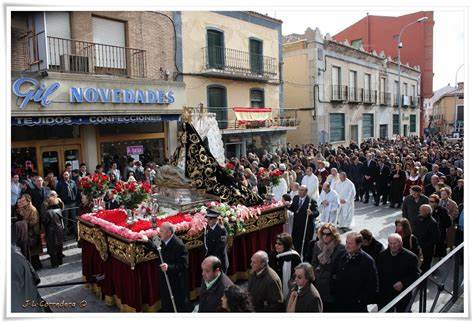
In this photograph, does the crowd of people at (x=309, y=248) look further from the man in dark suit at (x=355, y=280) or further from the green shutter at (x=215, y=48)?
the green shutter at (x=215, y=48)

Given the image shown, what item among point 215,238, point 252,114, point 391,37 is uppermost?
point 391,37

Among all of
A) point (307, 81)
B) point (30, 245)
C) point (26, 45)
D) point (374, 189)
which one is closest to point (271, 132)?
point (307, 81)

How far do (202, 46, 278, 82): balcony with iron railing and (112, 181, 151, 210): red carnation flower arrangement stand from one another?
36.3 feet

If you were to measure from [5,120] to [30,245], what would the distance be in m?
3.41

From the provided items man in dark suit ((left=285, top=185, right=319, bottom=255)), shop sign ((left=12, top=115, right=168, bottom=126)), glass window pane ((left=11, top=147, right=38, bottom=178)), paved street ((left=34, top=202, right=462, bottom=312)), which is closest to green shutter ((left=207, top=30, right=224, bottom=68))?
shop sign ((left=12, top=115, right=168, bottom=126))

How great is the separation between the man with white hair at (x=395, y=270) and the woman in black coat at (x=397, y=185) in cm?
812

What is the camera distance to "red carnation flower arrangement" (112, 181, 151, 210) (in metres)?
7.28

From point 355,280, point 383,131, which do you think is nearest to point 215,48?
point 355,280

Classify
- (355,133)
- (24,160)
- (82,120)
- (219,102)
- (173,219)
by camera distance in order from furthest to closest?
(355,133) < (219,102) < (82,120) < (24,160) < (173,219)

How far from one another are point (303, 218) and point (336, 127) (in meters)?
20.5

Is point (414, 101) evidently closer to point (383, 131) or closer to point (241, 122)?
point (383, 131)

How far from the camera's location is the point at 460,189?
9.14 metres

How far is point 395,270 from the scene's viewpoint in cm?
510

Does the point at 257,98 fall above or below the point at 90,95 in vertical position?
above
